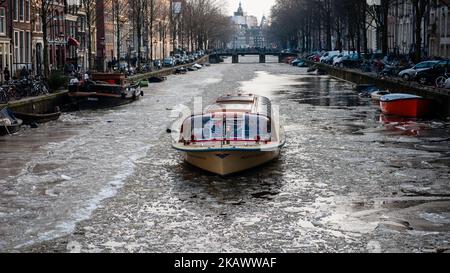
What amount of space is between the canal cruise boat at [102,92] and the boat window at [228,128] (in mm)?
25710

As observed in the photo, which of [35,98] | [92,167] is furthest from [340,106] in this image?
[92,167]

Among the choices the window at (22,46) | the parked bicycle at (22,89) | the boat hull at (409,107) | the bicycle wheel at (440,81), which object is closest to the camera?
the parked bicycle at (22,89)

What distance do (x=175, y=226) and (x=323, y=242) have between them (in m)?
3.56

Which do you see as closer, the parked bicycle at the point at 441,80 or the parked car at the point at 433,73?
the parked bicycle at the point at 441,80

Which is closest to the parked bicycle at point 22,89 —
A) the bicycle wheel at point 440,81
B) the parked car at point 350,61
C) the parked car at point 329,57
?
the bicycle wheel at point 440,81

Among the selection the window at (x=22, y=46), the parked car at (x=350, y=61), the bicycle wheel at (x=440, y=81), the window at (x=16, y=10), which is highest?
the window at (x=16, y=10)

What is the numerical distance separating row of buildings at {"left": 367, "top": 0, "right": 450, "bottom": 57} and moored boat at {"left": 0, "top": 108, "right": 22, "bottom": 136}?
40.4 metres

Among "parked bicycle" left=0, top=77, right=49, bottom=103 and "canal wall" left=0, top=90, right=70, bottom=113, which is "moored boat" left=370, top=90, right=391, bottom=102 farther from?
"parked bicycle" left=0, top=77, right=49, bottom=103

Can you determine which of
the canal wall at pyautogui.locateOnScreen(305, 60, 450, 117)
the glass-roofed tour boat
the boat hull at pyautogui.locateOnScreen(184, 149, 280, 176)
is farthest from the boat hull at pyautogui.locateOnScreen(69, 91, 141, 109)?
the boat hull at pyautogui.locateOnScreen(184, 149, 280, 176)

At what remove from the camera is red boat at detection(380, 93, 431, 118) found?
44125 millimetres

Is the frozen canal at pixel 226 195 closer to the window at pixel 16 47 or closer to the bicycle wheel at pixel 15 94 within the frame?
the bicycle wheel at pixel 15 94

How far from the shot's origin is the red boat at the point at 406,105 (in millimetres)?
44125

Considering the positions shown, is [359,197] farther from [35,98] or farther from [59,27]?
[59,27]

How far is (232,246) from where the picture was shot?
57.4 feet
